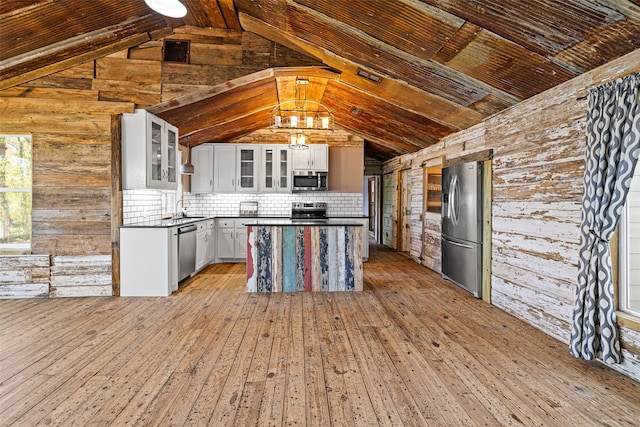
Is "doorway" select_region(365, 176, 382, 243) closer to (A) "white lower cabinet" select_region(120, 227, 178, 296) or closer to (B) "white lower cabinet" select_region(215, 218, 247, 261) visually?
(B) "white lower cabinet" select_region(215, 218, 247, 261)

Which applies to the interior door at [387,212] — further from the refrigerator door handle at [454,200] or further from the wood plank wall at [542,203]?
the wood plank wall at [542,203]

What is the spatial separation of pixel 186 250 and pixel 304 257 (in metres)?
1.87

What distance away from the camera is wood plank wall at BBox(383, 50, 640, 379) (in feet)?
9.57

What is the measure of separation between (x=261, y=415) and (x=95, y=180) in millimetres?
3745

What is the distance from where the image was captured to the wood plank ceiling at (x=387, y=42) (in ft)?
8.04

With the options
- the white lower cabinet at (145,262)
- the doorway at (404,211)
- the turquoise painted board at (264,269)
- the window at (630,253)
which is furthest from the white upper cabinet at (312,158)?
the window at (630,253)

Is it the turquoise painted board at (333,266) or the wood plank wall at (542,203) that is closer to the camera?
the wood plank wall at (542,203)

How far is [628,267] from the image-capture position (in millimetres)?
2594

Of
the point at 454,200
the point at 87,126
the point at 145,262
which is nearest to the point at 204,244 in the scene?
the point at 145,262

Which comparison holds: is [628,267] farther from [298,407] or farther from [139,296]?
[139,296]

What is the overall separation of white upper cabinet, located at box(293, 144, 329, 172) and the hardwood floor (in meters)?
3.61

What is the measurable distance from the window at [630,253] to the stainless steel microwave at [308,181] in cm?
508

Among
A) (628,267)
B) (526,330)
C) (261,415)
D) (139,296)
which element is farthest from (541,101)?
(139,296)

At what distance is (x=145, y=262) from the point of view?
446 cm
